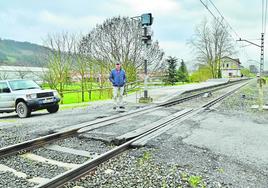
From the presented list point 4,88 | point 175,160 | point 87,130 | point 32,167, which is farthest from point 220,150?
point 4,88

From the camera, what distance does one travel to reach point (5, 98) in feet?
41.4

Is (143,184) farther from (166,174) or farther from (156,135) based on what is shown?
(156,135)

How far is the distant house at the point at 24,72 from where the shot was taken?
1501 inches

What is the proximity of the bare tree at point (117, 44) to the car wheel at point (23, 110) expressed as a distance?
20.9 m

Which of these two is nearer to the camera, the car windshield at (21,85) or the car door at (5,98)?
the car door at (5,98)

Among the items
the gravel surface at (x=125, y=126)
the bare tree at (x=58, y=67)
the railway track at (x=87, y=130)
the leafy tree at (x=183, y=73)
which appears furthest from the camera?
the leafy tree at (x=183, y=73)

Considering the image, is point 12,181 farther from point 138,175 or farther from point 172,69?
point 172,69

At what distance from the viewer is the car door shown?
12461 mm

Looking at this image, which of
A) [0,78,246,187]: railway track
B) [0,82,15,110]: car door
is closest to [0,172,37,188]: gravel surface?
[0,78,246,187]: railway track

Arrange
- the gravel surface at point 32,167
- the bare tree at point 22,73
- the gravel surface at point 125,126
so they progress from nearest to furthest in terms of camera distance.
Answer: the gravel surface at point 32,167
the gravel surface at point 125,126
the bare tree at point 22,73

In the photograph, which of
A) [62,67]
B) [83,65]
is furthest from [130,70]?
[62,67]

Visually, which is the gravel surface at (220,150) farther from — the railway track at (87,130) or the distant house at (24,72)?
the distant house at (24,72)

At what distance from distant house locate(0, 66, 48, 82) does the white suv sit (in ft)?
79.3

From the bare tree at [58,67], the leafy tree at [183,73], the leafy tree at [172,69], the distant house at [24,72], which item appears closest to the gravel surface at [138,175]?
the bare tree at [58,67]
